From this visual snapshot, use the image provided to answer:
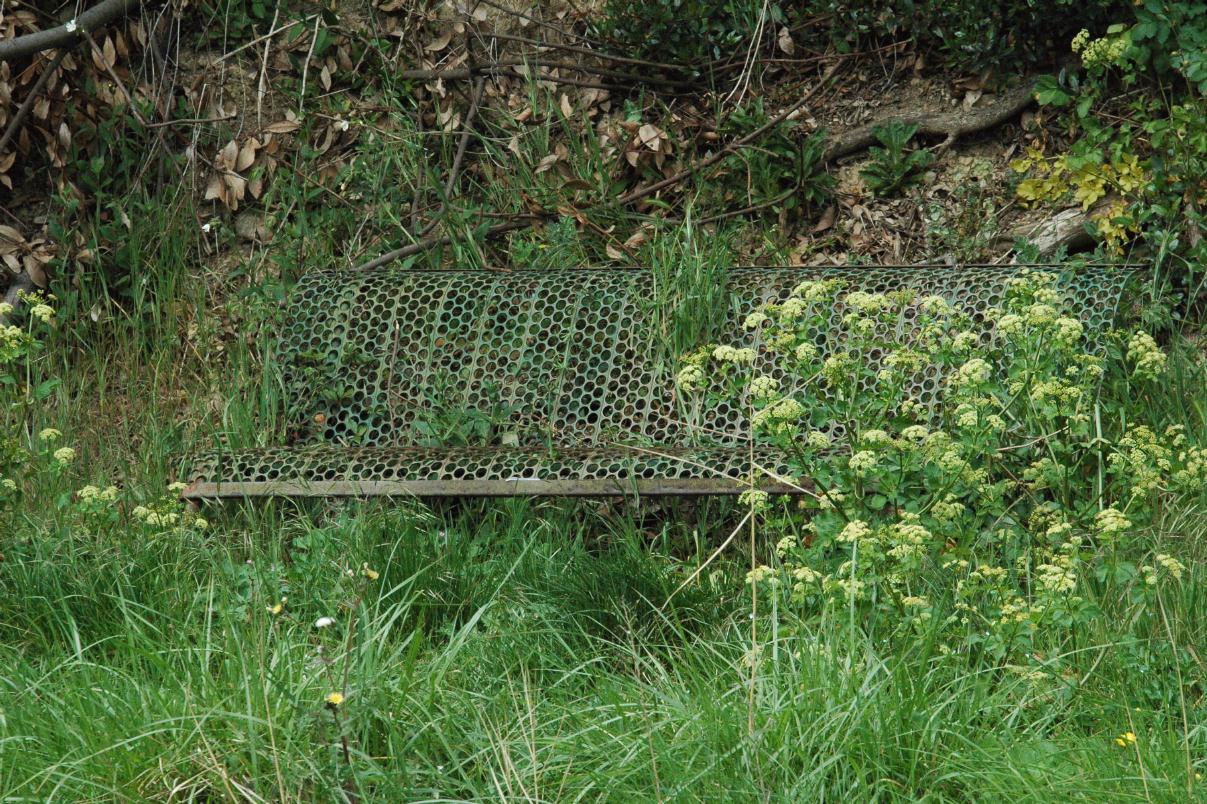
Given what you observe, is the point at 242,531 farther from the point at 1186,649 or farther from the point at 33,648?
the point at 1186,649

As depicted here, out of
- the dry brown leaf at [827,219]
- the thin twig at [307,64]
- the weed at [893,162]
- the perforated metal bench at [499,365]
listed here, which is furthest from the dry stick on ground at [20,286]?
the weed at [893,162]

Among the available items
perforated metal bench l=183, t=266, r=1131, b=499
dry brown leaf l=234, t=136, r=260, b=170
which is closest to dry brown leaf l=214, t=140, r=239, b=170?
dry brown leaf l=234, t=136, r=260, b=170

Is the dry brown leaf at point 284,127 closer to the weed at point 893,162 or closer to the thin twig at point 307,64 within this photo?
the thin twig at point 307,64

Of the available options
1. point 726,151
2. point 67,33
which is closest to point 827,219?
point 726,151

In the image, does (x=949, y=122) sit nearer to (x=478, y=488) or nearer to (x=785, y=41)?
(x=785, y=41)

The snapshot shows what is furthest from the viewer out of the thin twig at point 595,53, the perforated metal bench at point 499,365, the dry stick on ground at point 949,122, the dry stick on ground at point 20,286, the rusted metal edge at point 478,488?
the thin twig at point 595,53

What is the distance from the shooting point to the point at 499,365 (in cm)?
452

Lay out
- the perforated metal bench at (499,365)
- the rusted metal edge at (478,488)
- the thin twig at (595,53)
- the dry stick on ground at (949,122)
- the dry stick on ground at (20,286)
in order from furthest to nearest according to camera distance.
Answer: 1. the thin twig at (595,53)
2. the dry stick on ground at (20,286)
3. the dry stick on ground at (949,122)
4. the perforated metal bench at (499,365)
5. the rusted metal edge at (478,488)

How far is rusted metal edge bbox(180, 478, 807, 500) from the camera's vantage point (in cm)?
363

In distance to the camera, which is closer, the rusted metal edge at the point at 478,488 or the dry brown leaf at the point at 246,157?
the rusted metal edge at the point at 478,488

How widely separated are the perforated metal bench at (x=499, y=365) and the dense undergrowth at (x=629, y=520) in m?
0.12

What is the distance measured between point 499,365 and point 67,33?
90.7 inches

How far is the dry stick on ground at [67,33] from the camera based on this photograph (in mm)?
5184

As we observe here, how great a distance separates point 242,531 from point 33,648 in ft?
2.51
